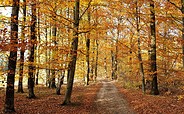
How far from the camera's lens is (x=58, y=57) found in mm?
18547

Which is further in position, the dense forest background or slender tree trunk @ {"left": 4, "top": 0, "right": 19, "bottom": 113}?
the dense forest background

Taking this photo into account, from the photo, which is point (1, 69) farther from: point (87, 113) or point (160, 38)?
point (160, 38)

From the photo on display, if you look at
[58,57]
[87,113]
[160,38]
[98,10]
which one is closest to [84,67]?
[98,10]

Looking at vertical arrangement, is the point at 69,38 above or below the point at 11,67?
above

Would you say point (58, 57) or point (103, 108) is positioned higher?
point (58, 57)

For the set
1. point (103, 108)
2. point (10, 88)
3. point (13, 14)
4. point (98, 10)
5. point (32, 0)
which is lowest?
point (103, 108)

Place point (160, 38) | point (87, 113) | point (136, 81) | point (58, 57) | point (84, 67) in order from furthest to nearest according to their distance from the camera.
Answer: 1. point (84, 67)
2. point (136, 81)
3. point (160, 38)
4. point (58, 57)
5. point (87, 113)

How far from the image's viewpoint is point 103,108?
14805 mm

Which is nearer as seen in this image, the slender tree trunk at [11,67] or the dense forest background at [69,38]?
the slender tree trunk at [11,67]

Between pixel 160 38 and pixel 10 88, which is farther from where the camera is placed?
pixel 160 38

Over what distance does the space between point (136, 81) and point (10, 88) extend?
20.0 meters

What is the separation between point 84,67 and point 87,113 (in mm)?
23625

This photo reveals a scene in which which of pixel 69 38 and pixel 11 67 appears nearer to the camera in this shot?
pixel 11 67

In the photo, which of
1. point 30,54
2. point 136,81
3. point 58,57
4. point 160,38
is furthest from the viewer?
point 136,81
